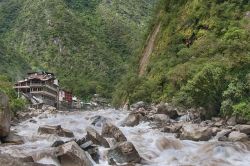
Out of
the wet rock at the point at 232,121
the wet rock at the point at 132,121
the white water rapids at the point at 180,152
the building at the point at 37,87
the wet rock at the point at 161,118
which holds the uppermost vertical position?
the wet rock at the point at 232,121

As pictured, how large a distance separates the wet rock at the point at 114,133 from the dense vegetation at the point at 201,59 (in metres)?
Result: 8.41

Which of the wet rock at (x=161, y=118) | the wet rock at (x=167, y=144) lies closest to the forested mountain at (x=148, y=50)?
the wet rock at (x=161, y=118)

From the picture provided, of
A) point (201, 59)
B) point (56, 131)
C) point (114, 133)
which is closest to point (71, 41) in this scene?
point (201, 59)

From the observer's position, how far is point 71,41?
561ft

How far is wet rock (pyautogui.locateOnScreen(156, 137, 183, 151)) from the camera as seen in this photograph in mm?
22609

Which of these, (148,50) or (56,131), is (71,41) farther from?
(56,131)

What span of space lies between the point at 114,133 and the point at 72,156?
24.1 feet

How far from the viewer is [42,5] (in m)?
182

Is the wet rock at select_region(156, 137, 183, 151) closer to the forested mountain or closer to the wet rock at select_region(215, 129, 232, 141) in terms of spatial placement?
the wet rock at select_region(215, 129, 232, 141)

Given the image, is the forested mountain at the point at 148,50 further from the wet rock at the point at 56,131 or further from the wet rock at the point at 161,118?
the wet rock at the point at 56,131

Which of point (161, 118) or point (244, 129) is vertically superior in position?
point (244, 129)

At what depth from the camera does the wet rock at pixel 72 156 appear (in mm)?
17297

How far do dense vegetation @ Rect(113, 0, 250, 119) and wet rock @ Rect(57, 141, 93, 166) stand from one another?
13.4 meters

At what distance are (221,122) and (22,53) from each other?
14316 cm
